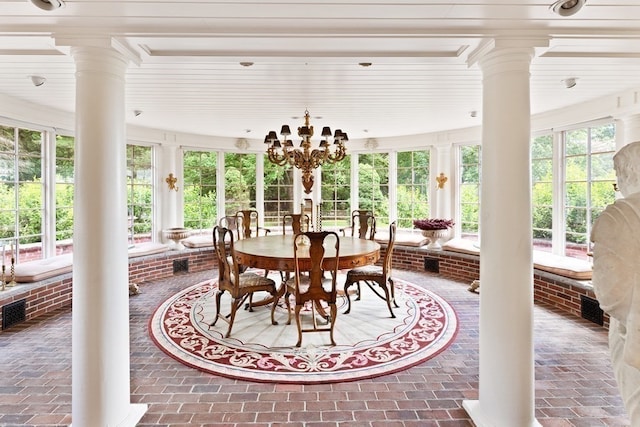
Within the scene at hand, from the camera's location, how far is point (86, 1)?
162 centimetres

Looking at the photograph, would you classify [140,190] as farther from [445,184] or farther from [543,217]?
[543,217]

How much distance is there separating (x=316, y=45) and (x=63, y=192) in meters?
4.52

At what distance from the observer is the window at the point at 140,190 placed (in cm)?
564

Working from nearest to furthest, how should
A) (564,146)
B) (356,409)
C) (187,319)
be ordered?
1. (356,409)
2. (187,319)
3. (564,146)

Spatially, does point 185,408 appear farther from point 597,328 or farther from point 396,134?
point 396,134

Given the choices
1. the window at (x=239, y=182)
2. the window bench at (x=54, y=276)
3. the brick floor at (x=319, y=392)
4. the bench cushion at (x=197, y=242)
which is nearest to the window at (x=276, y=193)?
the window at (x=239, y=182)

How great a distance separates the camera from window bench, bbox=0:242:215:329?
12.0 feet

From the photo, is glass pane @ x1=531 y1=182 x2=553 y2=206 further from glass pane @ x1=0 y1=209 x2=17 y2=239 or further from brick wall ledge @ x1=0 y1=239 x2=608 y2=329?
glass pane @ x1=0 y1=209 x2=17 y2=239

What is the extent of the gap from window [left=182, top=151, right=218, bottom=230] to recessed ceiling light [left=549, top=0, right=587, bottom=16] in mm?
5916

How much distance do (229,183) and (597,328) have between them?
6.00 m

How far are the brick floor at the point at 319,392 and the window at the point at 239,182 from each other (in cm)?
389

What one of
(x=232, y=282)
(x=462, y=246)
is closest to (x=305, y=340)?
(x=232, y=282)

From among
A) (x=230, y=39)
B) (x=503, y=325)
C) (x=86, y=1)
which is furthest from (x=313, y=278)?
(x=86, y=1)

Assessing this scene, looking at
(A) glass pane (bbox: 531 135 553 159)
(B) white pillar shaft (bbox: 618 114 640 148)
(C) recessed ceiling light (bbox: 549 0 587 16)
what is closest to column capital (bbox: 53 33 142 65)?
(C) recessed ceiling light (bbox: 549 0 587 16)
